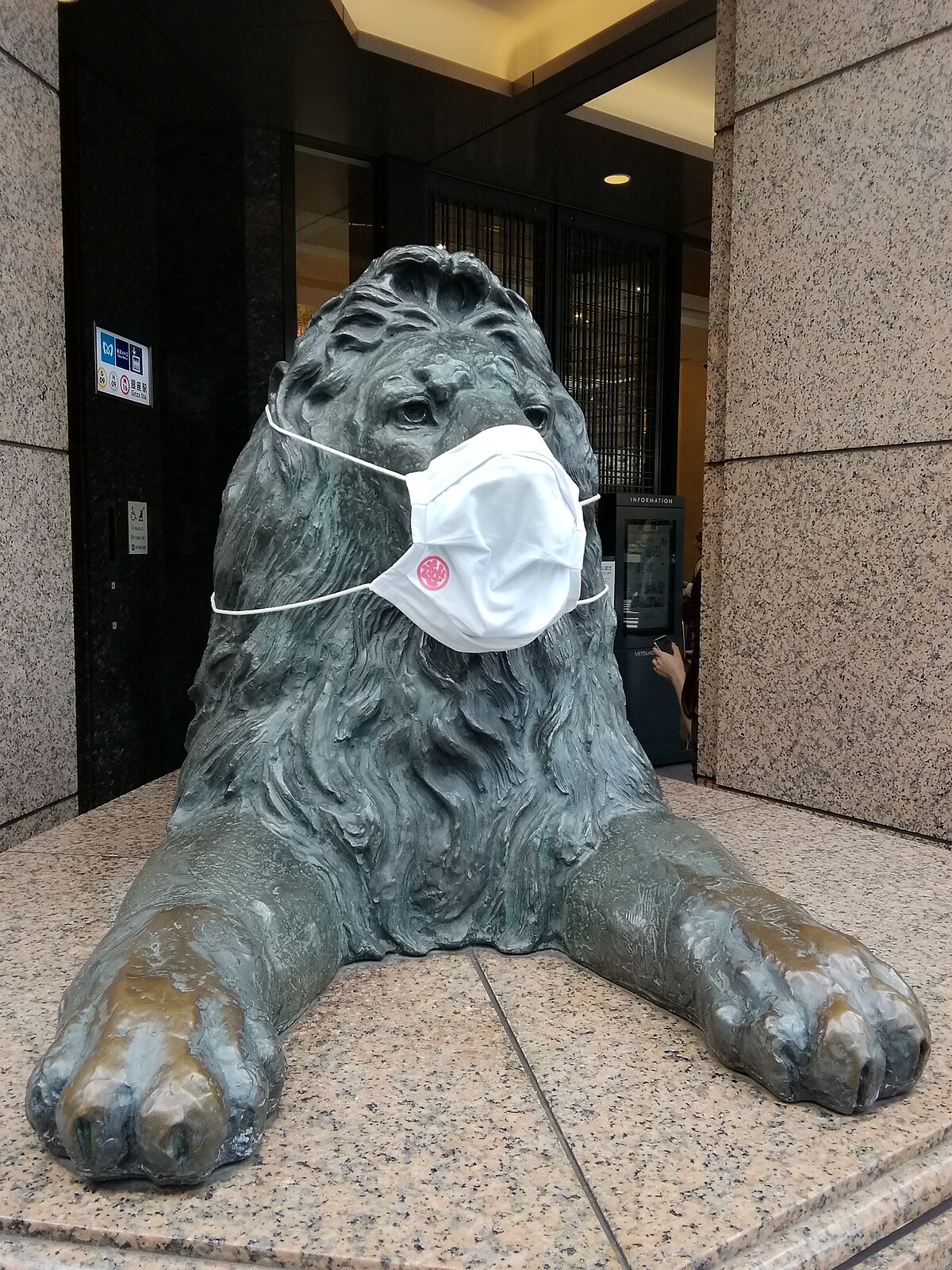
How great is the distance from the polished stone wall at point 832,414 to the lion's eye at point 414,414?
1.70 meters

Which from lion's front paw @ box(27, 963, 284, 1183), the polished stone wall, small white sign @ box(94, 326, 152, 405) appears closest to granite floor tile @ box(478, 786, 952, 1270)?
lion's front paw @ box(27, 963, 284, 1183)

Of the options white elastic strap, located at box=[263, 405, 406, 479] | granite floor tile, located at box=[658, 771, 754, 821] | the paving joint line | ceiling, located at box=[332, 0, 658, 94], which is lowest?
granite floor tile, located at box=[658, 771, 754, 821]

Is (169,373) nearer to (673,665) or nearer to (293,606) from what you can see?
(673,665)

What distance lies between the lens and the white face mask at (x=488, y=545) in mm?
1496

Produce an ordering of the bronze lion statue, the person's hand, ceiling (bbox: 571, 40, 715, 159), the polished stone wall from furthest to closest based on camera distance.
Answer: ceiling (bbox: 571, 40, 715, 159), the person's hand, the polished stone wall, the bronze lion statue

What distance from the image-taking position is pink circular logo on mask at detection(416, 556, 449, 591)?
154 centimetres

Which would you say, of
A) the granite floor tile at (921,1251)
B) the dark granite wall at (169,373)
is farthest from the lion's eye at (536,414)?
the dark granite wall at (169,373)

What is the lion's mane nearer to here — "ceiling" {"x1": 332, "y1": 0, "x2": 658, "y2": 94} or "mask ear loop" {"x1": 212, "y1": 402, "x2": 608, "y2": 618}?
"mask ear loop" {"x1": 212, "y1": 402, "x2": 608, "y2": 618}

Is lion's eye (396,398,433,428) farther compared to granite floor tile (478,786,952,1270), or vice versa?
lion's eye (396,398,433,428)

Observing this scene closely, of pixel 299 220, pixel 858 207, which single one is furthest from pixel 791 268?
pixel 299 220

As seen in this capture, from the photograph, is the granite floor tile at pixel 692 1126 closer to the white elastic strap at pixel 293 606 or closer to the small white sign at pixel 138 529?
the white elastic strap at pixel 293 606

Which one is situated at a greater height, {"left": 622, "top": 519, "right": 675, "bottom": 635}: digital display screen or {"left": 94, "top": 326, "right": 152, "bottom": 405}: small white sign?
{"left": 94, "top": 326, "right": 152, "bottom": 405}: small white sign

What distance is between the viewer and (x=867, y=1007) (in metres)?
1.19

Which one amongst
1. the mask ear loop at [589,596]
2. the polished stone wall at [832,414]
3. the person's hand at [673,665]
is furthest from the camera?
the person's hand at [673,665]
